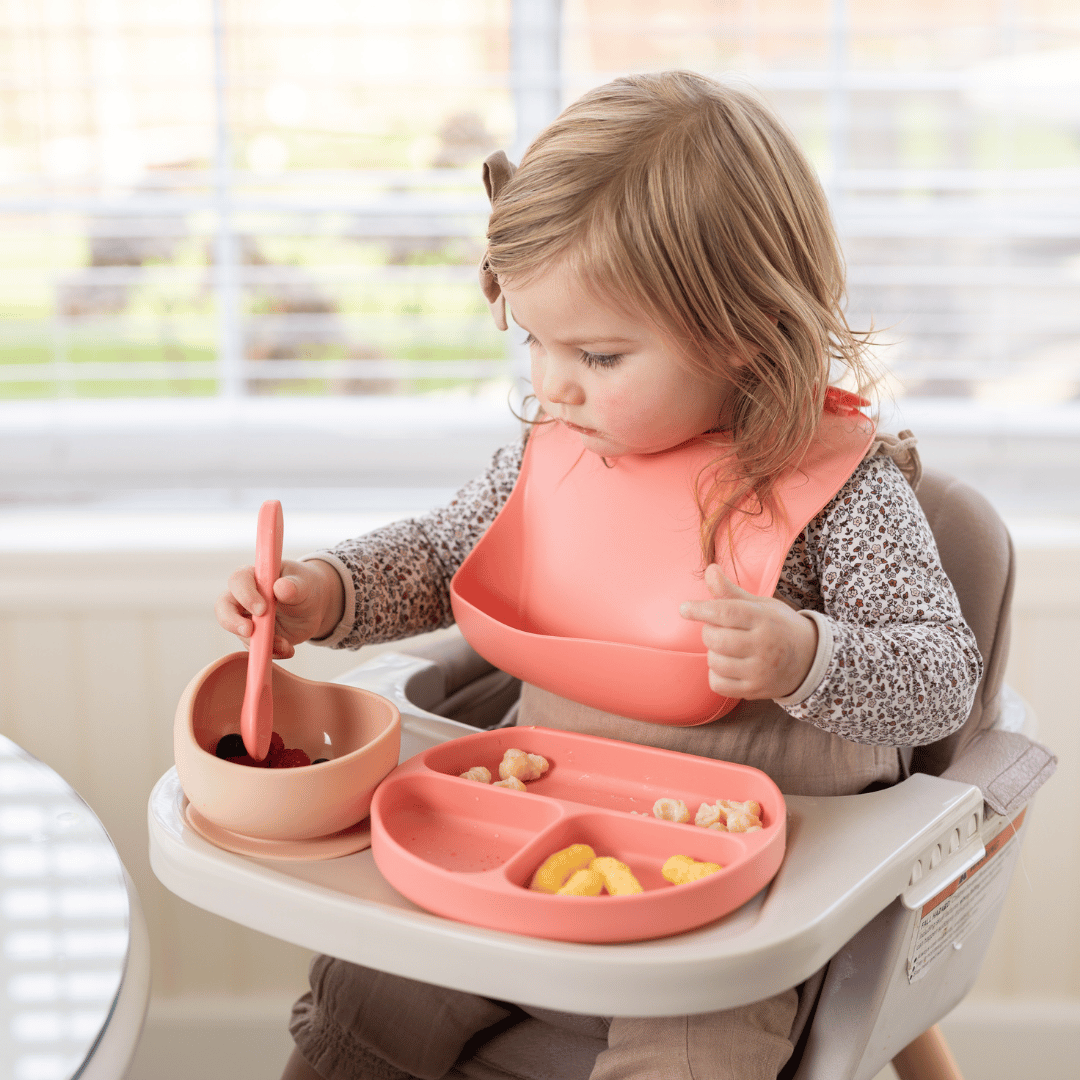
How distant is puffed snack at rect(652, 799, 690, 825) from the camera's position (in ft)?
2.47

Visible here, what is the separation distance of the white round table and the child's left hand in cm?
38

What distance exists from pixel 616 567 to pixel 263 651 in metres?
0.30

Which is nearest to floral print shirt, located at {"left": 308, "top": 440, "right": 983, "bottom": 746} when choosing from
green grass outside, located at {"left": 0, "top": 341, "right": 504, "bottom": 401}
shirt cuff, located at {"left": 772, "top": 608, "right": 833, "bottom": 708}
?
shirt cuff, located at {"left": 772, "top": 608, "right": 833, "bottom": 708}

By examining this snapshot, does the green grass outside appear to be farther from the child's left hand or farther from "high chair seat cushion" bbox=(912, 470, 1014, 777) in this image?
the child's left hand

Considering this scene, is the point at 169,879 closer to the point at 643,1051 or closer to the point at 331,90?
the point at 643,1051

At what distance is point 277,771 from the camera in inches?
26.9

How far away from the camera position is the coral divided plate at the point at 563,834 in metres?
0.62

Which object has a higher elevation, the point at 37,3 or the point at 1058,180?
the point at 37,3

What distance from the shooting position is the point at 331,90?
1480mm

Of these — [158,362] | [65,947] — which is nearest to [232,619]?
[65,947]

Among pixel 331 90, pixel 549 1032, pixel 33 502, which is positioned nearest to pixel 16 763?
pixel 549 1032

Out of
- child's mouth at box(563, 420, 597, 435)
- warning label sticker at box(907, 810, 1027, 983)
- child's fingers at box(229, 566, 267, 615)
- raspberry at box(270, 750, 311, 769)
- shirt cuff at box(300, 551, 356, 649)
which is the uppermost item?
child's mouth at box(563, 420, 597, 435)

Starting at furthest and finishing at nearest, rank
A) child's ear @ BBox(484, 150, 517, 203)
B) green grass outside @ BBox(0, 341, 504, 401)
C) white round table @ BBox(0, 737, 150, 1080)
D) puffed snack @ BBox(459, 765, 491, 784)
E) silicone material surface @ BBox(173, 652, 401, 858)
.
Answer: green grass outside @ BBox(0, 341, 504, 401)
child's ear @ BBox(484, 150, 517, 203)
puffed snack @ BBox(459, 765, 491, 784)
silicone material surface @ BBox(173, 652, 401, 858)
white round table @ BBox(0, 737, 150, 1080)

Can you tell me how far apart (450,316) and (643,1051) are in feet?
3.39
